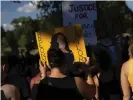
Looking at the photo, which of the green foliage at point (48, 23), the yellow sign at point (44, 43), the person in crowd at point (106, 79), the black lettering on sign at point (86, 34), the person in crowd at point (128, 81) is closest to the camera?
the person in crowd at point (128, 81)

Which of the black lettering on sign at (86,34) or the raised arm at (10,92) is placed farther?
the black lettering on sign at (86,34)

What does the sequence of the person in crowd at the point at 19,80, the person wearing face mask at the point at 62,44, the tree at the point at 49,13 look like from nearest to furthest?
the person wearing face mask at the point at 62,44
the person in crowd at the point at 19,80
the tree at the point at 49,13

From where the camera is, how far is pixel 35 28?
856cm

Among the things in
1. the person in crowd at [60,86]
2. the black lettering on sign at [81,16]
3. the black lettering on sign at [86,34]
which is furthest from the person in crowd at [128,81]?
the black lettering on sign at [81,16]

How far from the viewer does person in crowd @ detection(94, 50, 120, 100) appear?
5.62 metres

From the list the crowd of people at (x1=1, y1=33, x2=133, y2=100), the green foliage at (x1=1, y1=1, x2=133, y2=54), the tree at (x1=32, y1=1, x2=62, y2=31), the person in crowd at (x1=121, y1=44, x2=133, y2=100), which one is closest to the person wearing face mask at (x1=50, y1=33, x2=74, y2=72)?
the crowd of people at (x1=1, y1=33, x2=133, y2=100)

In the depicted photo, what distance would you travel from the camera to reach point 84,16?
5.87 m

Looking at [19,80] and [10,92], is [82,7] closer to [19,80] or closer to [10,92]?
[19,80]

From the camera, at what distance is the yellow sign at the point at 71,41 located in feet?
16.1

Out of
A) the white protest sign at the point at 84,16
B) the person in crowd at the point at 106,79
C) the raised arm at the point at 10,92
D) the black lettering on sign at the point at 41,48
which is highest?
the white protest sign at the point at 84,16

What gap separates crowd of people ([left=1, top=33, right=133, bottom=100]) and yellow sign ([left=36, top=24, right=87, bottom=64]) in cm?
6

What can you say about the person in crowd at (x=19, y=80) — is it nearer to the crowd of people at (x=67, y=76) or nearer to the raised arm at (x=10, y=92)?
the crowd of people at (x=67, y=76)

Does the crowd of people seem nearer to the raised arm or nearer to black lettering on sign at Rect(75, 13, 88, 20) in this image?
the raised arm

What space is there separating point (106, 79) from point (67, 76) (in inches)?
82.3
